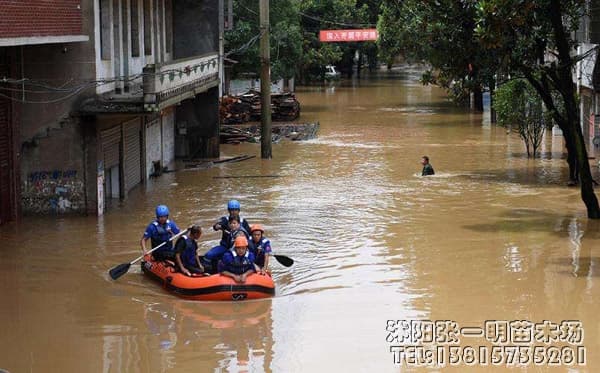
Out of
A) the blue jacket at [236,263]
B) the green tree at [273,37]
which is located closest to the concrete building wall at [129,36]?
the blue jacket at [236,263]

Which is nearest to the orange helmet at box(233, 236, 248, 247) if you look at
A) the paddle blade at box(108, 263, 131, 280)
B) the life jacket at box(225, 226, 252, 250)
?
the life jacket at box(225, 226, 252, 250)

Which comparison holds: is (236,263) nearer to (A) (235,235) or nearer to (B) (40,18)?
(A) (235,235)

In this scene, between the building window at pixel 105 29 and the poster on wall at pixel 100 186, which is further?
the building window at pixel 105 29

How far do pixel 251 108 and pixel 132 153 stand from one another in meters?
21.9

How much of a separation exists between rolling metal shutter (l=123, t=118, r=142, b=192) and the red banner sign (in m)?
39.5

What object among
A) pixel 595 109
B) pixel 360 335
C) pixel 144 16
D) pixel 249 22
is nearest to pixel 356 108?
pixel 249 22

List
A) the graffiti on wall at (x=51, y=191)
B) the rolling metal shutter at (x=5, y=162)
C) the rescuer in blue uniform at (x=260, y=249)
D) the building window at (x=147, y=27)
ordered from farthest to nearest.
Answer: the building window at (x=147, y=27)
the graffiti on wall at (x=51, y=191)
the rolling metal shutter at (x=5, y=162)
the rescuer in blue uniform at (x=260, y=249)

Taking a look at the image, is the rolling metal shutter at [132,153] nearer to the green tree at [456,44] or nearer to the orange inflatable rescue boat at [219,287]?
the green tree at [456,44]

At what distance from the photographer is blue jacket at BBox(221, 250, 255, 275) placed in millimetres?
17094

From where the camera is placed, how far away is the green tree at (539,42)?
2220 centimetres

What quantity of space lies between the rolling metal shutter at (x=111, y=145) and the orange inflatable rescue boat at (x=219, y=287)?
8.53 m

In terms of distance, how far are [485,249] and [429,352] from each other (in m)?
7.23

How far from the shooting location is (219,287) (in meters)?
16.9

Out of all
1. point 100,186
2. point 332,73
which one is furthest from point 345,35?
point 100,186
